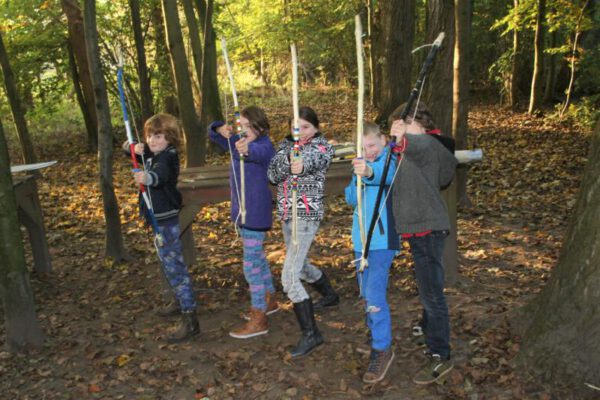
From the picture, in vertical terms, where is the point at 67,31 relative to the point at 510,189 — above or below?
above

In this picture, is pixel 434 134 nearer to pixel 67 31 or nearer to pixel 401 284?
pixel 401 284

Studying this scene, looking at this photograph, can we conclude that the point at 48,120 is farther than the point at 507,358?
Yes

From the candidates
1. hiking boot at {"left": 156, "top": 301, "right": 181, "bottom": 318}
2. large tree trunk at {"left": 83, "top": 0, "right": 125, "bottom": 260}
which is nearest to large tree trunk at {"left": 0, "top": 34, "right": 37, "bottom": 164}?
large tree trunk at {"left": 83, "top": 0, "right": 125, "bottom": 260}

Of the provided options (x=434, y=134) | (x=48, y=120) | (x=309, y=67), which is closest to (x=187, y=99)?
(x=434, y=134)

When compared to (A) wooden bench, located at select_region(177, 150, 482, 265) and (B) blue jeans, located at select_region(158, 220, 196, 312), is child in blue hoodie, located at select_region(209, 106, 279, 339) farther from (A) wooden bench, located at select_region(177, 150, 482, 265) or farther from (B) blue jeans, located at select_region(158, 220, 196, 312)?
(A) wooden bench, located at select_region(177, 150, 482, 265)

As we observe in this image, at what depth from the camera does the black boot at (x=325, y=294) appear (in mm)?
5016

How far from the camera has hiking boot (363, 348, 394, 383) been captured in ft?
12.2

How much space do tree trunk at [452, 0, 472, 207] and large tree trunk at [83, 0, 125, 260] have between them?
14.3 feet

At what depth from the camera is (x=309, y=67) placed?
2716 centimetres

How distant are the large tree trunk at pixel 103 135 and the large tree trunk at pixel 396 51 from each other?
856 cm

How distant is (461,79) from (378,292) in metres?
4.88

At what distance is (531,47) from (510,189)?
11.3 meters

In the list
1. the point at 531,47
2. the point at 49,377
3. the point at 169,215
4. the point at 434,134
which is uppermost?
the point at 531,47

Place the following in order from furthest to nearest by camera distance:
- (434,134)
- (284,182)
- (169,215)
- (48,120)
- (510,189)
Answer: (48,120), (510,189), (169,215), (284,182), (434,134)
